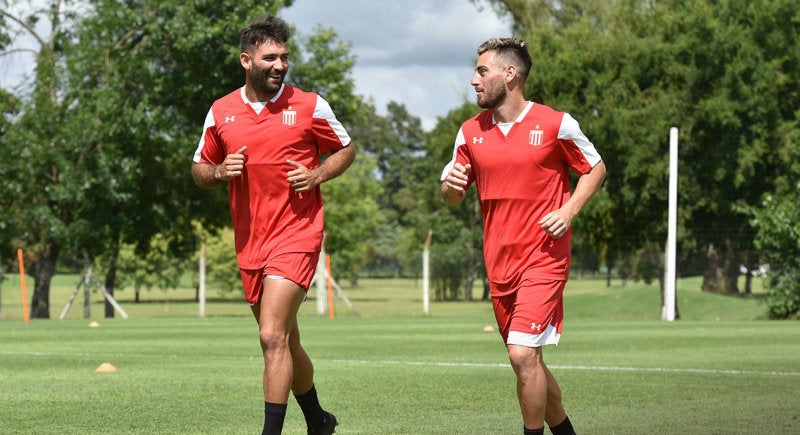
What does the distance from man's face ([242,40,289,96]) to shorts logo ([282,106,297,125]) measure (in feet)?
0.42

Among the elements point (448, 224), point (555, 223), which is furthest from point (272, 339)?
point (448, 224)

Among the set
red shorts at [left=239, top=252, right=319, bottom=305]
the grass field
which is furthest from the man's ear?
Answer: the grass field

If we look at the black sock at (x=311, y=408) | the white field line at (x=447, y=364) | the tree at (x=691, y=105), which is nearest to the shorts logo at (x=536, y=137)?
the black sock at (x=311, y=408)

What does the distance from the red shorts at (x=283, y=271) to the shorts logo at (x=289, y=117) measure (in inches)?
28.5

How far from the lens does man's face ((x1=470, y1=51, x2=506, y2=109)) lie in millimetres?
6918

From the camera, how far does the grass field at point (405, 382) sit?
8898 mm

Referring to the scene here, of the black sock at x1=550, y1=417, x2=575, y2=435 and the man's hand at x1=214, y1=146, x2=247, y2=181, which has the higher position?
the man's hand at x1=214, y1=146, x2=247, y2=181

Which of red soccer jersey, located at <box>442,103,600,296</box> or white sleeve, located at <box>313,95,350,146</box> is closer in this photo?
red soccer jersey, located at <box>442,103,600,296</box>

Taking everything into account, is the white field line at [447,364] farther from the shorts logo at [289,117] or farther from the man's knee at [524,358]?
the shorts logo at [289,117]

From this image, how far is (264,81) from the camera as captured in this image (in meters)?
7.29

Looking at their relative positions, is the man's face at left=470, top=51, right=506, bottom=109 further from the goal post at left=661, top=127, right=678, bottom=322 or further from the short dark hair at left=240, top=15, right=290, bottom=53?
the goal post at left=661, top=127, right=678, bottom=322

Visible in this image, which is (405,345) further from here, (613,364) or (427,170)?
(427,170)

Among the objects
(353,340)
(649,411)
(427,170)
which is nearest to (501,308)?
(649,411)

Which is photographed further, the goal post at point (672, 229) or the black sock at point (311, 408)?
the goal post at point (672, 229)
